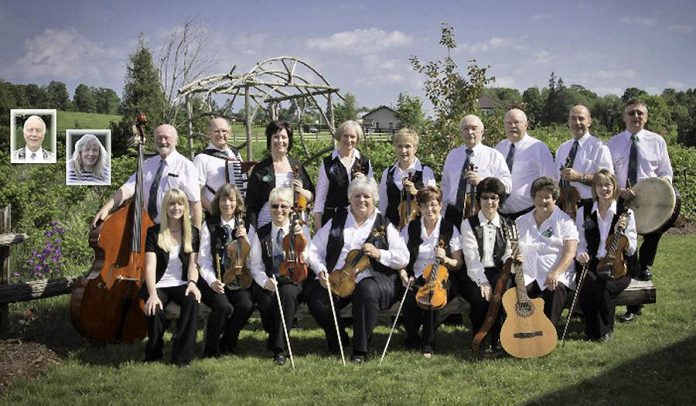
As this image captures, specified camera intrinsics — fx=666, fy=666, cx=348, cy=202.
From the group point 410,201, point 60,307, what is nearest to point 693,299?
point 410,201

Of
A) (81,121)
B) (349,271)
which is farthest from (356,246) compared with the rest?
(81,121)

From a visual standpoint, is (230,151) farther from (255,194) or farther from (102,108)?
(102,108)

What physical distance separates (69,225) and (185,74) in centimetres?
976

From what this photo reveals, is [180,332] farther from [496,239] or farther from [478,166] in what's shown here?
[478,166]

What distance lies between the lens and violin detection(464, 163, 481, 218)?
534 cm

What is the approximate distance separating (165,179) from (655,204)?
161 inches

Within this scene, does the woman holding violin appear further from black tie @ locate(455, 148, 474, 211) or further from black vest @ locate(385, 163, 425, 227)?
black tie @ locate(455, 148, 474, 211)

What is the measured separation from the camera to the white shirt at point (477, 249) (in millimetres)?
4992

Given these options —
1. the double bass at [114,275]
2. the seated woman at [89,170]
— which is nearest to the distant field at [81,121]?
the seated woman at [89,170]

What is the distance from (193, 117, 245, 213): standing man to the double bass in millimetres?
798

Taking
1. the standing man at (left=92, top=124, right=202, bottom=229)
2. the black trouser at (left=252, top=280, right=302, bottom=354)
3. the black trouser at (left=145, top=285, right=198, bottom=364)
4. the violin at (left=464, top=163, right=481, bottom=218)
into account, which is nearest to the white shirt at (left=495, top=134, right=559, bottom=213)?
the violin at (left=464, top=163, right=481, bottom=218)

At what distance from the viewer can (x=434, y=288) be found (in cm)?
485

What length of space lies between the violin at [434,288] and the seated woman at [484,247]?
0.68 ft

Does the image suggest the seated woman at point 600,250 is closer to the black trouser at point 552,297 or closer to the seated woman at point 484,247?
the black trouser at point 552,297
